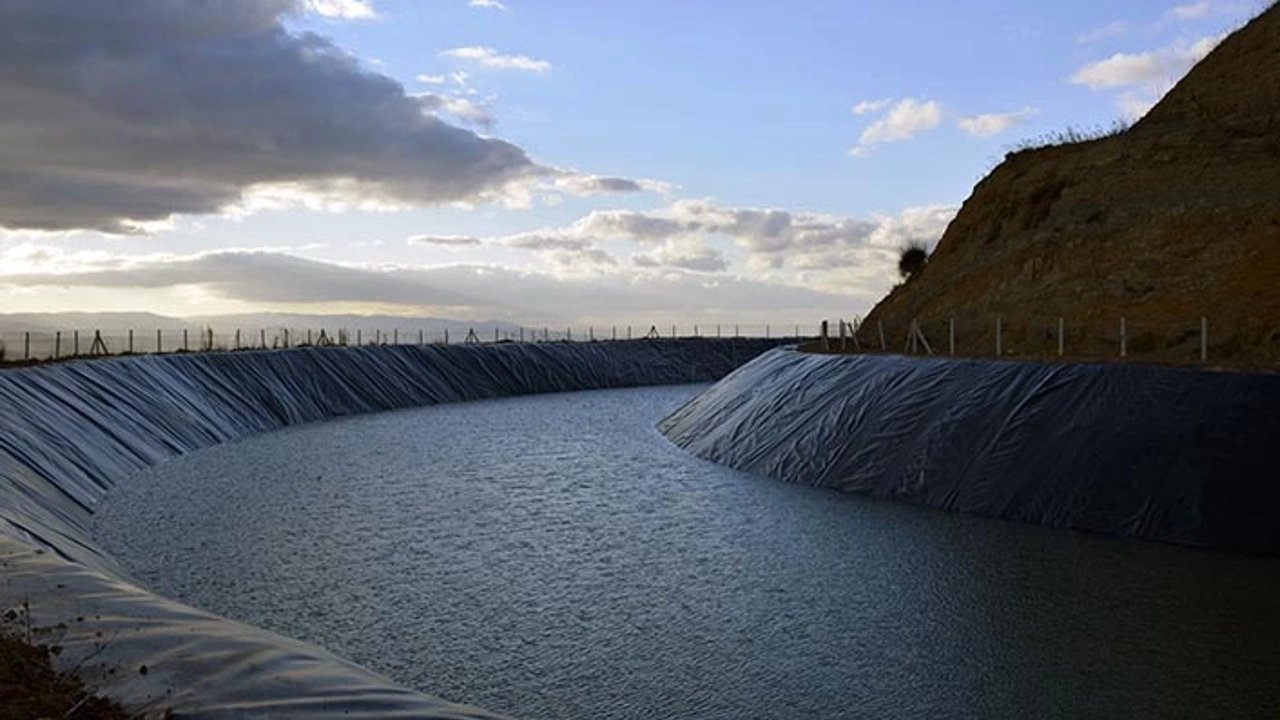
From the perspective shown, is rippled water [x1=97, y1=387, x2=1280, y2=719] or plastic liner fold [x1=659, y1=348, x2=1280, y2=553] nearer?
rippled water [x1=97, y1=387, x2=1280, y2=719]

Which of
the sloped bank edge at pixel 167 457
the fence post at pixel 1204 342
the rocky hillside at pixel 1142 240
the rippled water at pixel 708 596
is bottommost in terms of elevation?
the rippled water at pixel 708 596

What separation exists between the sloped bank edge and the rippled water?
171 centimetres

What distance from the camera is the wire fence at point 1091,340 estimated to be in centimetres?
2672

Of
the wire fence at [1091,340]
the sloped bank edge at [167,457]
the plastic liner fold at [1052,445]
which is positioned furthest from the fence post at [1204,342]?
the sloped bank edge at [167,457]

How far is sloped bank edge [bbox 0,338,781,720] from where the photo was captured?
8.91 m

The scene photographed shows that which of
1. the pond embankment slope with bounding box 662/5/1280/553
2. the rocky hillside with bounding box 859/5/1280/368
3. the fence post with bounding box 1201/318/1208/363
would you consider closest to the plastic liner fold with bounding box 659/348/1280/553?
the pond embankment slope with bounding box 662/5/1280/553

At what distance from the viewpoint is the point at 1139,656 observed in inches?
490

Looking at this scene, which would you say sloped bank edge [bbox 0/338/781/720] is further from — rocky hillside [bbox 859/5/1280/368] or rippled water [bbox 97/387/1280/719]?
rocky hillside [bbox 859/5/1280/368]

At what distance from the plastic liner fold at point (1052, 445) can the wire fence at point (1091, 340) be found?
245cm

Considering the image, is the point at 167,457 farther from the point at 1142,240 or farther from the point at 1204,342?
the point at 1142,240

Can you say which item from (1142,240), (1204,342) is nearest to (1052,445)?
(1204,342)

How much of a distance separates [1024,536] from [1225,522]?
3.57 metres

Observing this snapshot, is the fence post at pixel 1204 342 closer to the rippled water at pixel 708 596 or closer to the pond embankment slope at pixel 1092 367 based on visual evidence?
the pond embankment slope at pixel 1092 367

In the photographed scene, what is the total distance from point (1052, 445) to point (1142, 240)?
14.8m
